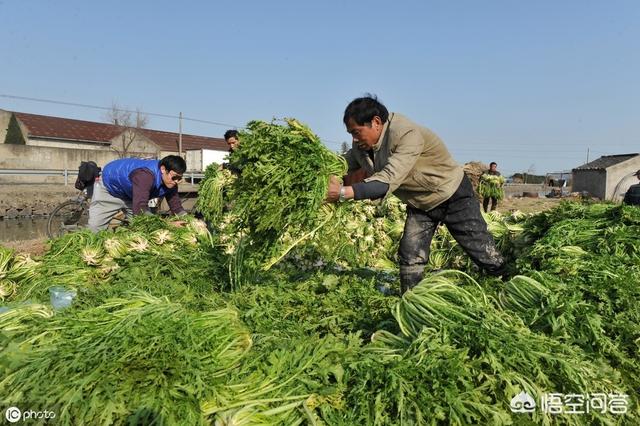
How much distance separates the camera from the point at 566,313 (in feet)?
9.55

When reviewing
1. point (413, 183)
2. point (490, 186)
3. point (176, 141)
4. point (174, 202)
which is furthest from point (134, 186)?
point (176, 141)

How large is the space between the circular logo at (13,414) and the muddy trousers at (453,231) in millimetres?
3267

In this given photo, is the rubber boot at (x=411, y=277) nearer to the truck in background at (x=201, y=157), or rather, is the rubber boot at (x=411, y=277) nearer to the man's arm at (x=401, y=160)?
the man's arm at (x=401, y=160)

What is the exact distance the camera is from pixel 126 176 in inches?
242

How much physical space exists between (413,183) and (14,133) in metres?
39.3

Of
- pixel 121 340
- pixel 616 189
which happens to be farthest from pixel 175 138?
pixel 121 340

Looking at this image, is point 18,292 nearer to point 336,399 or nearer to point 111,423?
point 111,423

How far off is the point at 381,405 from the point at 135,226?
4.89 meters

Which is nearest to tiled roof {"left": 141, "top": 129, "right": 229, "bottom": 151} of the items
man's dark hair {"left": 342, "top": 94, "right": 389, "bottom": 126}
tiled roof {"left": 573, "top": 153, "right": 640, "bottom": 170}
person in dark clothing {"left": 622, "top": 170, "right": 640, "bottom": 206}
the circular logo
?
tiled roof {"left": 573, "top": 153, "right": 640, "bottom": 170}

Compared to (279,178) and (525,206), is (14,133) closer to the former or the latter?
(525,206)

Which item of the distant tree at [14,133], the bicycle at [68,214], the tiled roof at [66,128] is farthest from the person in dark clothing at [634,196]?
the distant tree at [14,133]

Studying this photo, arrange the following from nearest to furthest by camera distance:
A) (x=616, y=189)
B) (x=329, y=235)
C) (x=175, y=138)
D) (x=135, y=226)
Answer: (x=329, y=235) < (x=135, y=226) < (x=616, y=189) < (x=175, y=138)

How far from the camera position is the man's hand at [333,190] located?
A: 11.5ft

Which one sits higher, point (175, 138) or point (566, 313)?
point (175, 138)
